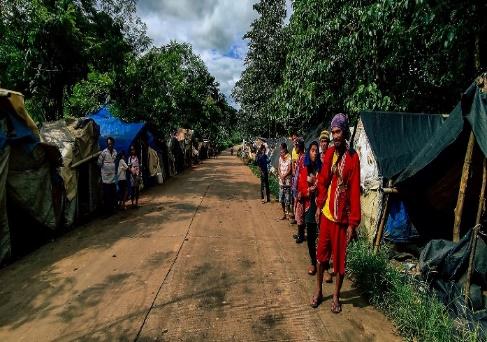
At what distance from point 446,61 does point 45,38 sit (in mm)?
11703

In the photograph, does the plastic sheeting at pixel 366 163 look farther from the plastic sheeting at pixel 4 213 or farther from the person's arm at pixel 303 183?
the plastic sheeting at pixel 4 213

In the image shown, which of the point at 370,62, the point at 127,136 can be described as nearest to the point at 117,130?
the point at 127,136

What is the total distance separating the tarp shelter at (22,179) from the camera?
247 inches

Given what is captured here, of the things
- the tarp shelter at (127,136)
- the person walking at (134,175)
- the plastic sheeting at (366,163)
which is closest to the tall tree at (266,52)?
the tarp shelter at (127,136)

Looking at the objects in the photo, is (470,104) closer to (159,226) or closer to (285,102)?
(159,226)

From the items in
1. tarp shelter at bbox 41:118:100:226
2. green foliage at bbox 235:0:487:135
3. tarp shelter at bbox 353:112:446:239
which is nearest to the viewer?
tarp shelter at bbox 353:112:446:239

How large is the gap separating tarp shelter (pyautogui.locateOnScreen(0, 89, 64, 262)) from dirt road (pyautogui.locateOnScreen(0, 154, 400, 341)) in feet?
1.56

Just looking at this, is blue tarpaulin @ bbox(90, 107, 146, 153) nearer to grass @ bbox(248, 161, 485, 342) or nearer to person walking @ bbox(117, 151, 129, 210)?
person walking @ bbox(117, 151, 129, 210)

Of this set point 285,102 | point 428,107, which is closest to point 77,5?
point 285,102

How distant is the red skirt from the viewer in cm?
429

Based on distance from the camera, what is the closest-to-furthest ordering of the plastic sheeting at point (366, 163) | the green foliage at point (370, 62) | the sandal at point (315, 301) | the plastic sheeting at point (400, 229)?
the sandal at point (315, 301), the plastic sheeting at point (400, 229), the plastic sheeting at point (366, 163), the green foliage at point (370, 62)

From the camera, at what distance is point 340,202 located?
14.0ft

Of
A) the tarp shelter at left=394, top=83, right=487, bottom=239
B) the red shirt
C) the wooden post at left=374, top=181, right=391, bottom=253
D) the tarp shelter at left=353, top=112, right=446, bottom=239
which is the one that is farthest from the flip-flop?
the tarp shelter at left=353, top=112, right=446, bottom=239

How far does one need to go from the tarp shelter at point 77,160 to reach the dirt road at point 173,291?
37.5 inches
